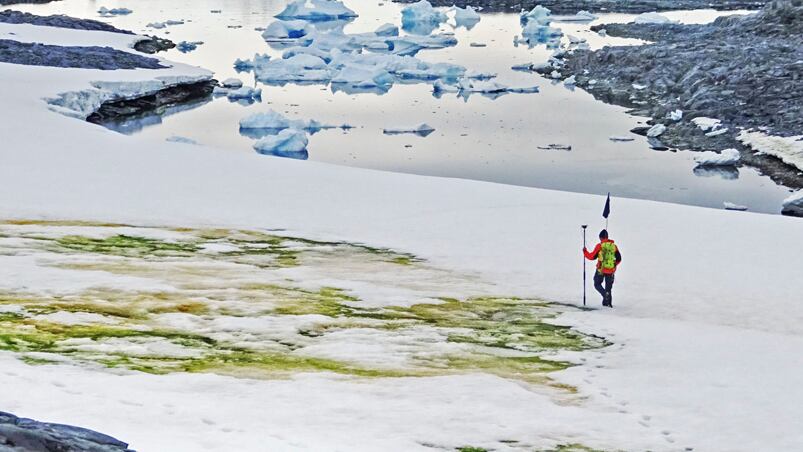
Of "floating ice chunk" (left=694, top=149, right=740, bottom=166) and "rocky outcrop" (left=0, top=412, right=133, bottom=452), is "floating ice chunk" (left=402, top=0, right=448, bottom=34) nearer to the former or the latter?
"floating ice chunk" (left=694, top=149, right=740, bottom=166)

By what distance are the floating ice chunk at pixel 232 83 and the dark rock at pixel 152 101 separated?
2.86 feet

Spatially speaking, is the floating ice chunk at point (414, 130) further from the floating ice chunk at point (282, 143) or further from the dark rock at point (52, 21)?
the dark rock at point (52, 21)

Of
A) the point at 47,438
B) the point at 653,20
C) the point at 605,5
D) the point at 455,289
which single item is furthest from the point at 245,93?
the point at 605,5

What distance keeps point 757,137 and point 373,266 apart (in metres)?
25.8

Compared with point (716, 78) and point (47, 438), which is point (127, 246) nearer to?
point (47, 438)

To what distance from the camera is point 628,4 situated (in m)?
99.1

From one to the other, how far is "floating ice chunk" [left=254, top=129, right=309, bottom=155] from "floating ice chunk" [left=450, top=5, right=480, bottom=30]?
45341 millimetres

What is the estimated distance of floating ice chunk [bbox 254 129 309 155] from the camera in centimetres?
3959

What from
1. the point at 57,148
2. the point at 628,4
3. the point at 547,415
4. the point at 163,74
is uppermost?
the point at 628,4

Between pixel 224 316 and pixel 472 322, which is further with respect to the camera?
pixel 472 322

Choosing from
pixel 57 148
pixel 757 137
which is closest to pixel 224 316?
pixel 57 148

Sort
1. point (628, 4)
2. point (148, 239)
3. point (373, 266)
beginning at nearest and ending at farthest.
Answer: point (373, 266)
point (148, 239)
point (628, 4)

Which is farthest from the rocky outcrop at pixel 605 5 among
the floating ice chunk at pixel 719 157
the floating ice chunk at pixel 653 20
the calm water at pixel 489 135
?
the floating ice chunk at pixel 719 157

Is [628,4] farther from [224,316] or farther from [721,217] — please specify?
[224,316]
